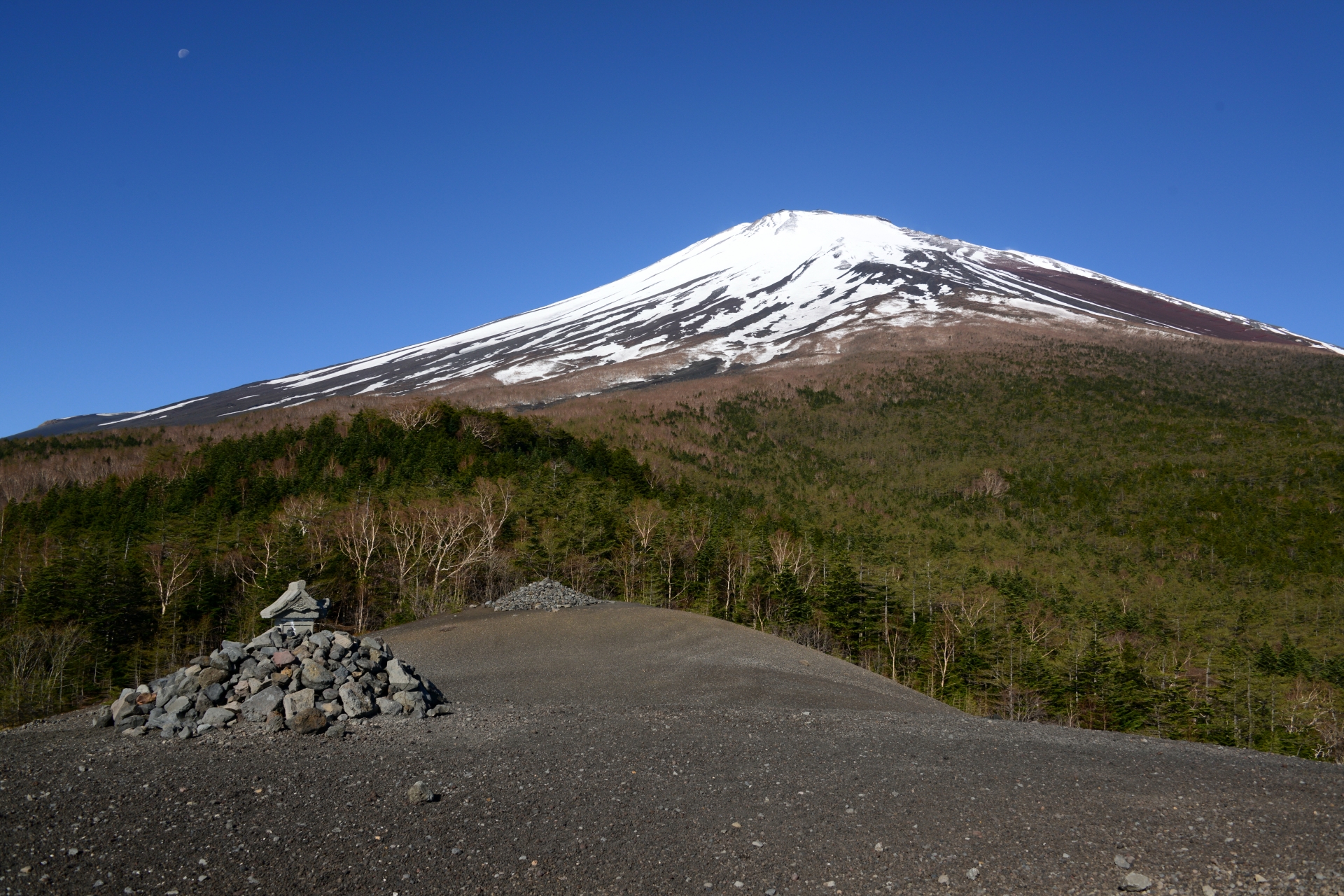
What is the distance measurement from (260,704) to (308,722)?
0.60 meters

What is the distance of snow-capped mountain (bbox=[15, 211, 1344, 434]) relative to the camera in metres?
76.1

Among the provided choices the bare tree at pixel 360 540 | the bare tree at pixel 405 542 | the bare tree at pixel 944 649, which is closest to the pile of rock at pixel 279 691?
the bare tree at pixel 360 540

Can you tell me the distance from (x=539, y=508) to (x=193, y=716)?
2142 cm

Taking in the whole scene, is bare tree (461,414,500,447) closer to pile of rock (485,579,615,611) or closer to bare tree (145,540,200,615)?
bare tree (145,540,200,615)

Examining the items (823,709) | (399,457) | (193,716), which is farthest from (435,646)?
(399,457)

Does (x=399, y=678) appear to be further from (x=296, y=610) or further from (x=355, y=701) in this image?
(x=296, y=610)

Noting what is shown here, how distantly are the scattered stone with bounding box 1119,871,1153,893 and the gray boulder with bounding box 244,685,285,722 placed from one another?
7881 millimetres

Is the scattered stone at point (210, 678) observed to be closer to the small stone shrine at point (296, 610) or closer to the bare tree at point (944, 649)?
the small stone shrine at point (296, 610)

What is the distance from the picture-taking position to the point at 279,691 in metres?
8.53

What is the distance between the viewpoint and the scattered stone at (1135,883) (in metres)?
4.56

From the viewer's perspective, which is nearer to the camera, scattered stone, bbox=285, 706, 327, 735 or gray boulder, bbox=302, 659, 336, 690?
scattered stone, bbox=285, 706, 327, 735

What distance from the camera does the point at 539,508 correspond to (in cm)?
2955

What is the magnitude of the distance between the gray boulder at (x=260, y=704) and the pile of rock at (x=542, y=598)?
11206mm

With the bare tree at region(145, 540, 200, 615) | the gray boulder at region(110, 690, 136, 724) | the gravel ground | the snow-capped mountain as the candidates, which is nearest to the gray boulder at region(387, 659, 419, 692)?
the gravel ground
